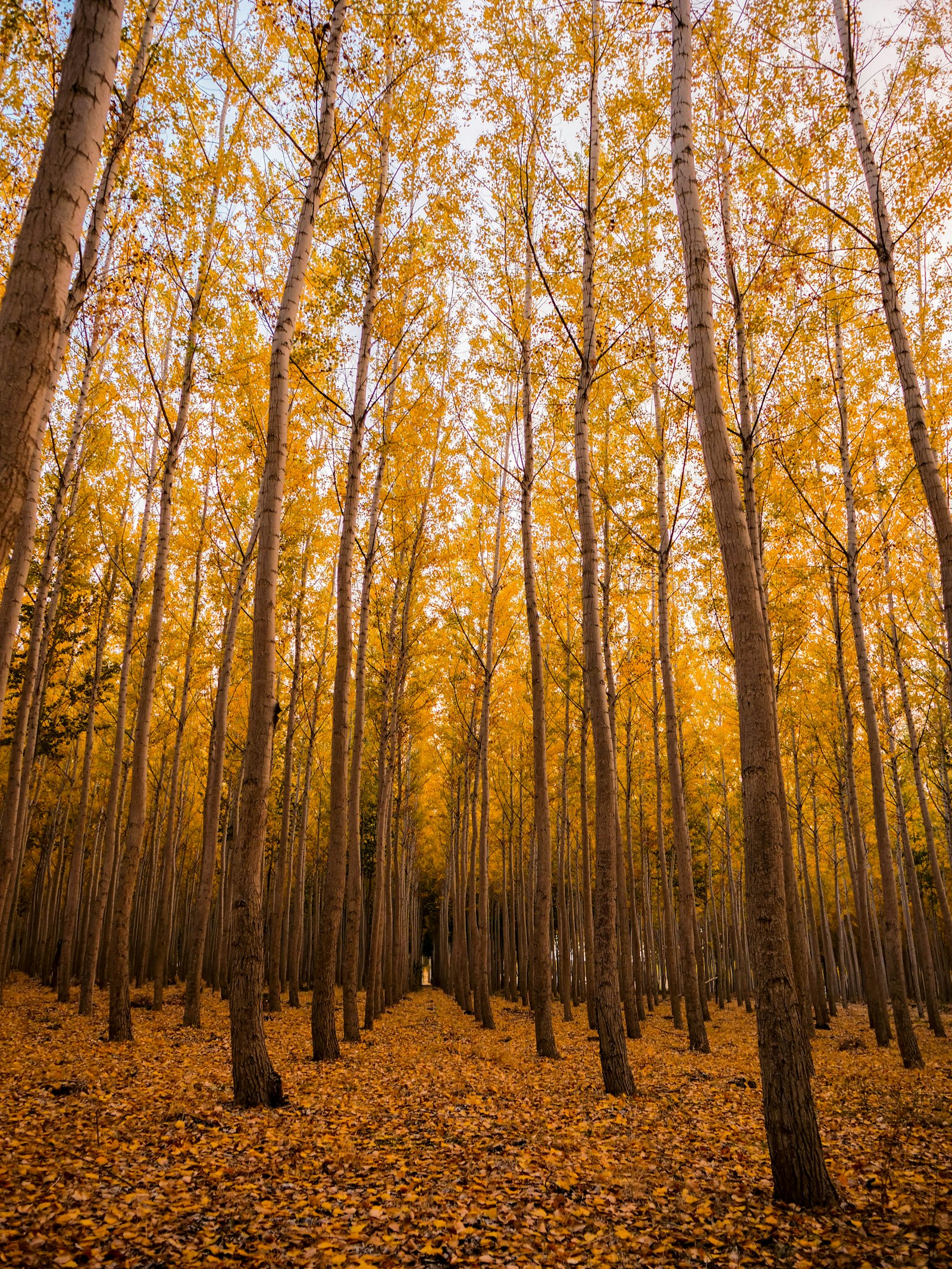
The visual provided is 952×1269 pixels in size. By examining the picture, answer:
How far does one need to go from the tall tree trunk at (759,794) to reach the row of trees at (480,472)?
0.08ft

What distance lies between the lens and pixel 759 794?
3604 millimetres

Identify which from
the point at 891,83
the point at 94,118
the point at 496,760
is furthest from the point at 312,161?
the point at 496,760

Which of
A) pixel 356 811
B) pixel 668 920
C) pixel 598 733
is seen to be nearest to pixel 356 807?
pixel 356 811

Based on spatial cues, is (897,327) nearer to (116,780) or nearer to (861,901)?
(861,901)

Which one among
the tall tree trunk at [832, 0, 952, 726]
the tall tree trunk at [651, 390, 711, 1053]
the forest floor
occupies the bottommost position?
the forest floor

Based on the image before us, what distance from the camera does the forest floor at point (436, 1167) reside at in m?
2.94

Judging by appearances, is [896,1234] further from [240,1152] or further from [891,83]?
[891,83]

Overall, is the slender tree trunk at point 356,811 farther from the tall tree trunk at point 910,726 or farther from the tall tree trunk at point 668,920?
the tall tree trunk at point 910,726

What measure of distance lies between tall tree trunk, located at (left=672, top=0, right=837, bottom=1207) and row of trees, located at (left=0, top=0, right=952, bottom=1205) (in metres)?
0.02

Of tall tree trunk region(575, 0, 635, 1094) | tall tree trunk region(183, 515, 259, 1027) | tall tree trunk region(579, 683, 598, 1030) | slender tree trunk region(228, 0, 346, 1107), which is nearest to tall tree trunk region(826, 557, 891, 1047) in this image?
tall tree trunk region(579, 683, 598, 1030)

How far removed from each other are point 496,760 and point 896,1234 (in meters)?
16.9

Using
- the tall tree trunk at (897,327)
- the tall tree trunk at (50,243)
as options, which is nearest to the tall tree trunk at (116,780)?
the tall tree trunk at (50,243)

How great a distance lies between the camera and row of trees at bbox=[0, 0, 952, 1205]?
5039mm

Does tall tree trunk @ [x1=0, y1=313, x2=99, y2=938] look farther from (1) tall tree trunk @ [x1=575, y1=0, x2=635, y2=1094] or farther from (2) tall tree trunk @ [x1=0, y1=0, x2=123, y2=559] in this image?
(2) tall tree trunk @ [x1=0, y1=0, x2=123, y2=559]
